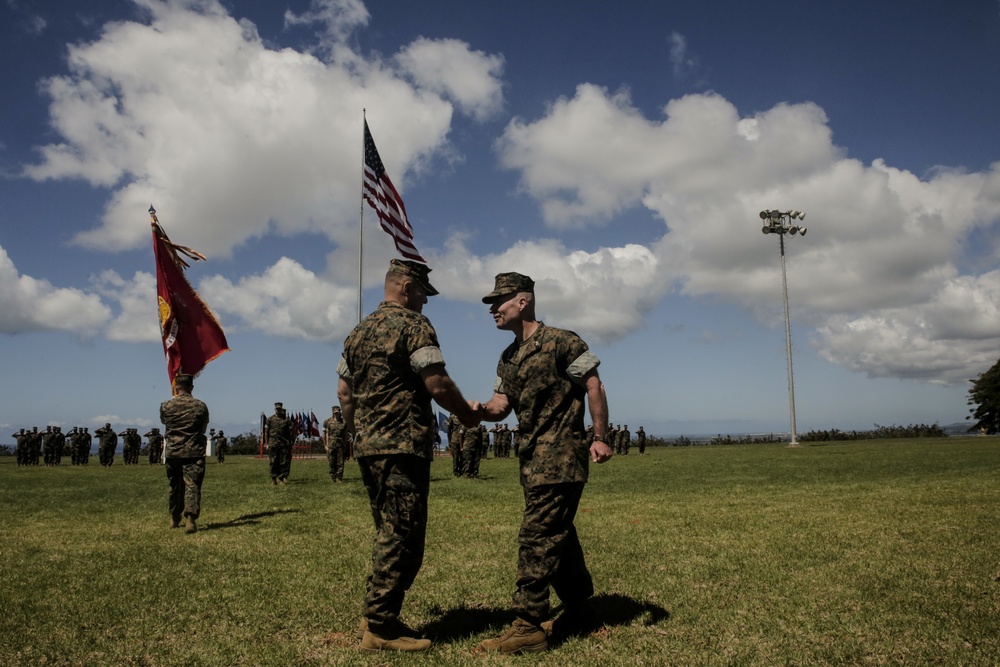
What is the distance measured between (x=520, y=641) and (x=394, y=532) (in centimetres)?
105

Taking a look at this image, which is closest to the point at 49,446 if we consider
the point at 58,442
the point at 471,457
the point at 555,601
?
the point at 58,442

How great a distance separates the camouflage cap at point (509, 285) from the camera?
4.97m

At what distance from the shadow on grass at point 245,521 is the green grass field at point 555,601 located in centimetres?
11

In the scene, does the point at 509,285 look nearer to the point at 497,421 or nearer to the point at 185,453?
the point at 497,421

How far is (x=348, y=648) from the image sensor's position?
4559 mm

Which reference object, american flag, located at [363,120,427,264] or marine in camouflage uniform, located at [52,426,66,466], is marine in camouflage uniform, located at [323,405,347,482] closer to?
american flag, located at [363,120,427,264]

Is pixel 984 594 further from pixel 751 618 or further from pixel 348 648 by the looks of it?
pixel 348 648

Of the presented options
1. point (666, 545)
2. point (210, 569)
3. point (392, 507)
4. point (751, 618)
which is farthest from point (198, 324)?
point (751, 618)

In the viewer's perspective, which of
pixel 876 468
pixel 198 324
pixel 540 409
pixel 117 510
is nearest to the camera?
pixel 540 409

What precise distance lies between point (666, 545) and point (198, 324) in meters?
13.3

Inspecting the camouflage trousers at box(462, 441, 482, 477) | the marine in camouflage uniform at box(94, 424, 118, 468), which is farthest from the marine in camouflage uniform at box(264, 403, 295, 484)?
the marine in camouflage uniform at box(94, 424, 118, 468)

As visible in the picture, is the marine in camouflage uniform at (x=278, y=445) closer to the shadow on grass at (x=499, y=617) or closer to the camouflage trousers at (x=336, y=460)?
the camouflage trousers at (x=336, y=460)

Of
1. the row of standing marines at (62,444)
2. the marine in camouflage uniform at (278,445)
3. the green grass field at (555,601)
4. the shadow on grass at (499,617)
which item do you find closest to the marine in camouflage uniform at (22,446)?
the row of standing marines at (62,444)

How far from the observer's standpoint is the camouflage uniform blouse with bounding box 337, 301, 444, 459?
4523mm
